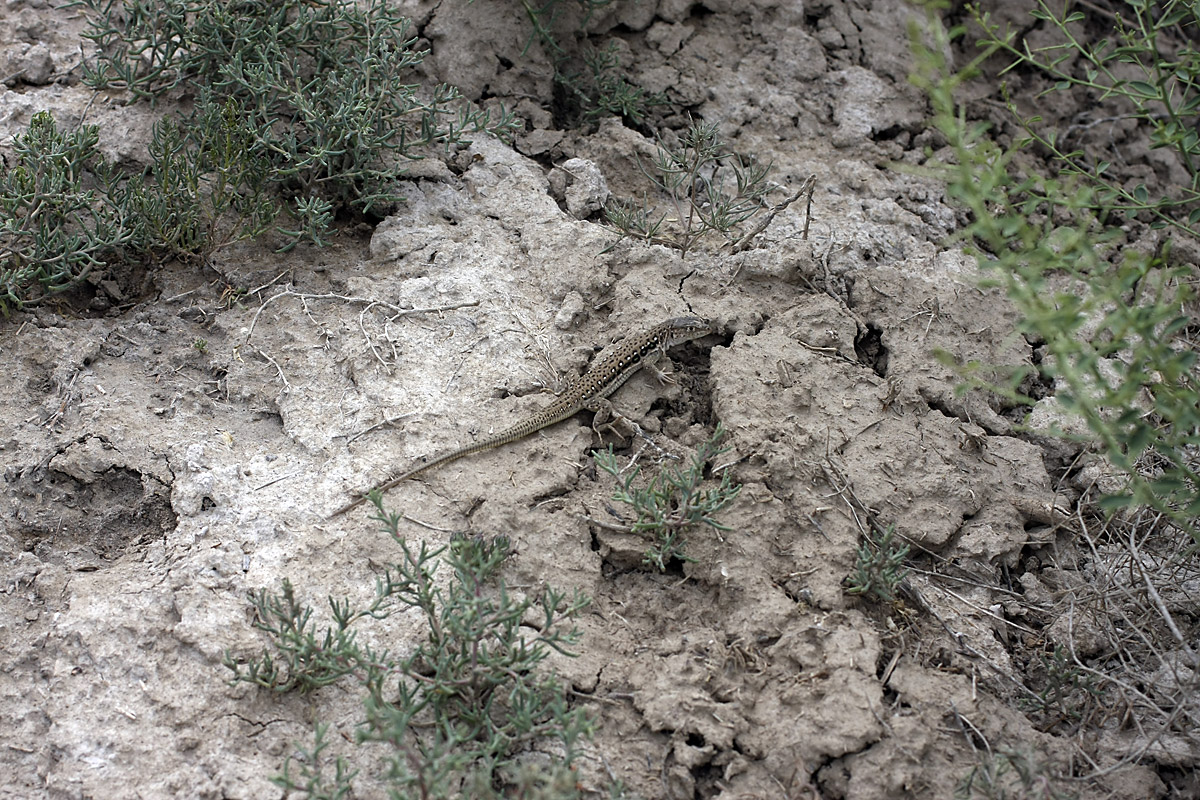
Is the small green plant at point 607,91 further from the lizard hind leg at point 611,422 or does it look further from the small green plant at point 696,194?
the lizard hind leg at point 611,422

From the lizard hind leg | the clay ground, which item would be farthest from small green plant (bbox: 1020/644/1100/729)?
the lizard hind leg

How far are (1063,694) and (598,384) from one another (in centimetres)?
228

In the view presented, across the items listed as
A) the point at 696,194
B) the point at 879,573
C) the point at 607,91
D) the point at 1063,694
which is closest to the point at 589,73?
the point at 607,91

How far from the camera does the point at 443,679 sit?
124 inches

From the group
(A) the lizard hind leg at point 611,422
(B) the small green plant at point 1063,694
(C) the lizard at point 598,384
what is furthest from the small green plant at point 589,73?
(B) the small green plant at point 1063,694

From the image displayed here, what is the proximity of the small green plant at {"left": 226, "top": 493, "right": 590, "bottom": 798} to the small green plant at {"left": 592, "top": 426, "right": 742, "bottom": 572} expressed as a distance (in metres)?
0.44

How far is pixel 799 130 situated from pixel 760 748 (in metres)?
4.01

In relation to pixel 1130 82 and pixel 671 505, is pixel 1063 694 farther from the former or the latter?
pixel 1130 82

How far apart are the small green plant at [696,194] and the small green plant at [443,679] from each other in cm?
230

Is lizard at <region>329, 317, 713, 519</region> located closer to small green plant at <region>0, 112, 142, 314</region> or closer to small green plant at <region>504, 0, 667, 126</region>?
small green plant at <region>504, 0, 667, 126</region>

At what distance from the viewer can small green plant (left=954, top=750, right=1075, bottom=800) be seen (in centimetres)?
298

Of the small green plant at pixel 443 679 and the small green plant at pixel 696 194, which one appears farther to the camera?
the small green plant at pixel 696 194

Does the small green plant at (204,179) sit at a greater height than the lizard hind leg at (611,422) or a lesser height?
greater

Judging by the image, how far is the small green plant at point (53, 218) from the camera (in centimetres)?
435
